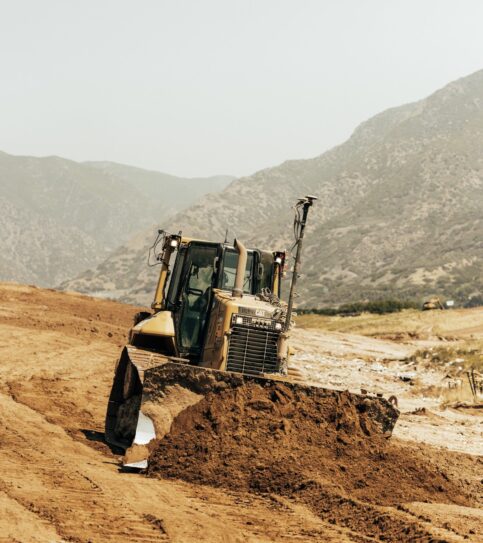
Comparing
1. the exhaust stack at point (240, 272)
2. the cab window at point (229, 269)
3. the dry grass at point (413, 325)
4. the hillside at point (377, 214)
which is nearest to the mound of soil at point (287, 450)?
the exhaust stack at point (240, 272)

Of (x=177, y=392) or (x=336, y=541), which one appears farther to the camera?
(x=177, y=392)

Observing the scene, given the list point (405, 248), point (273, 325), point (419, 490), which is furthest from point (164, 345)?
point (405, 248)

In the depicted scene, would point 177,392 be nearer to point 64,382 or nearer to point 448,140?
point 64,382

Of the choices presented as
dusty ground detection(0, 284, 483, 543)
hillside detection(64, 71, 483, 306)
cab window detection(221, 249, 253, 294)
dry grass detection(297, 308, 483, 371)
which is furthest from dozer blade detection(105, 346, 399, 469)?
hillside detection(64, 71, 483, 306)

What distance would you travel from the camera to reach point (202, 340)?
1297 centimetres

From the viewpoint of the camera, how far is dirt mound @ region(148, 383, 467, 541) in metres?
9.62

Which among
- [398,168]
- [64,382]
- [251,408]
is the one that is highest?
[398,168]

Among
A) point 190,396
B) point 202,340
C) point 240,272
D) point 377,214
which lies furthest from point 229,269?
point 377,214

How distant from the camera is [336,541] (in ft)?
24.8

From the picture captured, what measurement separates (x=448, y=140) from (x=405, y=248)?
119 ft

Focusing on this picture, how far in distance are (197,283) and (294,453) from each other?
3656mm

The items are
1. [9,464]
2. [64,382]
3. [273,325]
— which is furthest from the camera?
[64,382]

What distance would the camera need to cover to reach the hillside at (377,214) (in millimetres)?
104438

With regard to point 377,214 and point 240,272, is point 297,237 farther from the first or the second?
point 377,214
